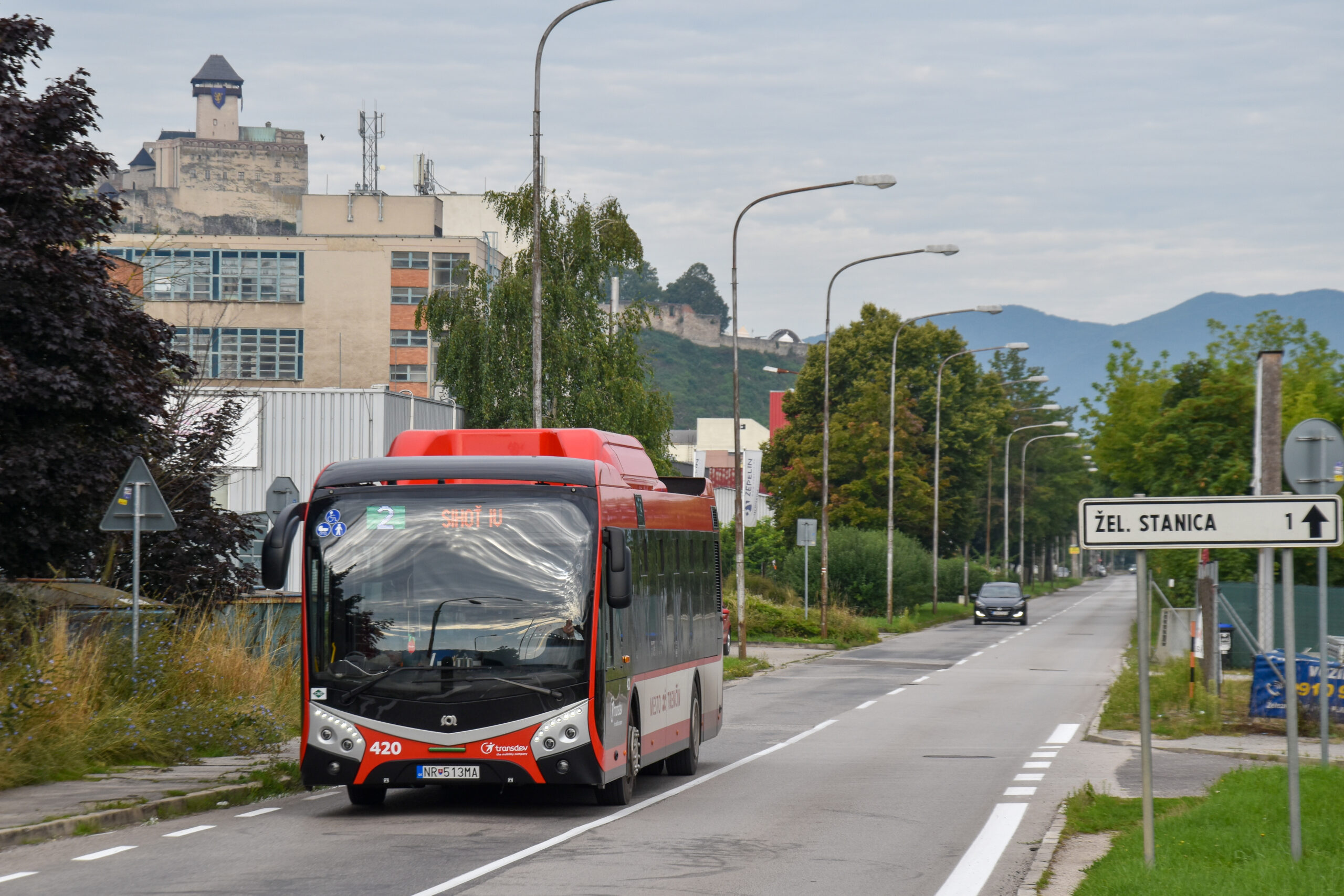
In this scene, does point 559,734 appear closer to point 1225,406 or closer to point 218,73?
point 1225,406

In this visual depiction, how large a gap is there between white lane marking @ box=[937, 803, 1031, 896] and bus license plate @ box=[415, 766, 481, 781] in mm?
3600

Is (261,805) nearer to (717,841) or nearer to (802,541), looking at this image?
(717,841)

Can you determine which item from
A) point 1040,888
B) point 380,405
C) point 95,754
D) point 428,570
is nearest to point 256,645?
point 95,754

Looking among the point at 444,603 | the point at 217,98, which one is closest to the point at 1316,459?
the point at 444,603

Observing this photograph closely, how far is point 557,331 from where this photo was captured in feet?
137

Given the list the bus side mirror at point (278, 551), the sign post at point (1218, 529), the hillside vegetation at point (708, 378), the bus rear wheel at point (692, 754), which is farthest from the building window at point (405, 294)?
the sign post at point (1218, 529)

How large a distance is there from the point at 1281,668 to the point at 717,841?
1099 centimetres

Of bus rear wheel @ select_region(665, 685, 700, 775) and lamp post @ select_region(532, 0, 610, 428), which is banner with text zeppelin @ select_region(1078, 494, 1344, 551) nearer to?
bus rear wheel @ select_region(665, 685, 700, 775)

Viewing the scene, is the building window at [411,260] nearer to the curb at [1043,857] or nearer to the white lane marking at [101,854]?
the curb at [1043,857]

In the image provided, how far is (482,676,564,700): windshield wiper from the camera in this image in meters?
12.2

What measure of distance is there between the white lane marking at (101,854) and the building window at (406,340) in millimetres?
80250

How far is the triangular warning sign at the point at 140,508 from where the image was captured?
49.2 ft

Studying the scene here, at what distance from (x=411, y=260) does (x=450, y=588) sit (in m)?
80.1

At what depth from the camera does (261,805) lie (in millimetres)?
13195
